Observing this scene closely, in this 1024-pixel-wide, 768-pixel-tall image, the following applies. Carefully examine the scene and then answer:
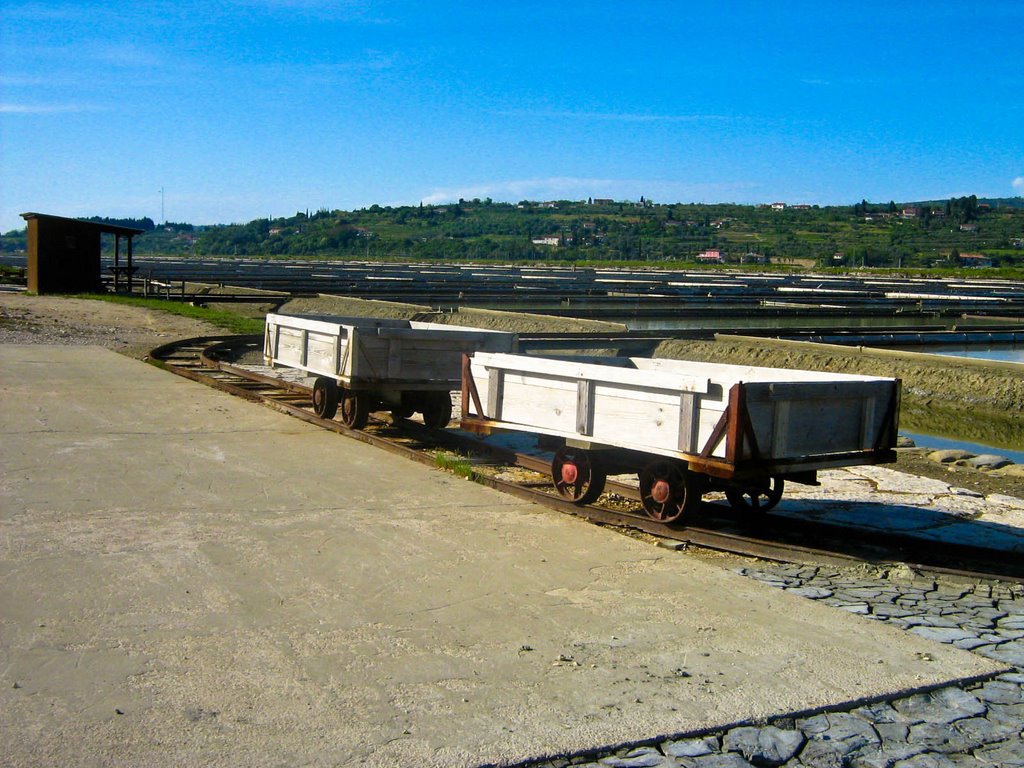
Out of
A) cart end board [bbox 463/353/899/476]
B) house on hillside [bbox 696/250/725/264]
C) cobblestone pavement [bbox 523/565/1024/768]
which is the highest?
house on hillside [bbox 696/250/725/264]

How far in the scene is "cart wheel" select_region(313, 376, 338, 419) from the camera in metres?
14.2

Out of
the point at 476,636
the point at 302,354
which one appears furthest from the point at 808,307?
the point at 476,636

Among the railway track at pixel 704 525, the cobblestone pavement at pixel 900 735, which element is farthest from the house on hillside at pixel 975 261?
the cobblestone pavement at pixel 900 735

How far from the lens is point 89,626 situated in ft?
19.7

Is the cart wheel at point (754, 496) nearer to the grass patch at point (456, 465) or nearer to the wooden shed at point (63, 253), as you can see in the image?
the grass patch at point (456, 465)

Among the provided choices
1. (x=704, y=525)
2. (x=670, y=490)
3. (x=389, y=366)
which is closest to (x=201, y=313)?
(x=389, y=366)

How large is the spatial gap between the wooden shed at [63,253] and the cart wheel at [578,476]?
112ft

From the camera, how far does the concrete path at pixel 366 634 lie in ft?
16.0

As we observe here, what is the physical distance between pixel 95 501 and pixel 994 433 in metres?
15.5

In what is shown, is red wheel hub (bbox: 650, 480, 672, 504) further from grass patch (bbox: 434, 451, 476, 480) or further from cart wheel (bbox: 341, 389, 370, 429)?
cart wheel (bbox: 341, 389, 370, 429)

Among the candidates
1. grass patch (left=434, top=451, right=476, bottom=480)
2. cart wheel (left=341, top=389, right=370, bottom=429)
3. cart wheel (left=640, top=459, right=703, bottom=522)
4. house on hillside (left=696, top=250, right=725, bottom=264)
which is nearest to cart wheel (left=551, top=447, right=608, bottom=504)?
cart wheel (left=640, top=459, right=703, bottom=522)

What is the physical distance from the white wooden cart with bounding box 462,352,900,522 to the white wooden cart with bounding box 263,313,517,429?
2977mm

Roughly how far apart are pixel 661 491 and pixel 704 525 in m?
0.64

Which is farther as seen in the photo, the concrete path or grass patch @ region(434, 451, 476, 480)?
grass patch @ region(434, 451, 476, 480)
